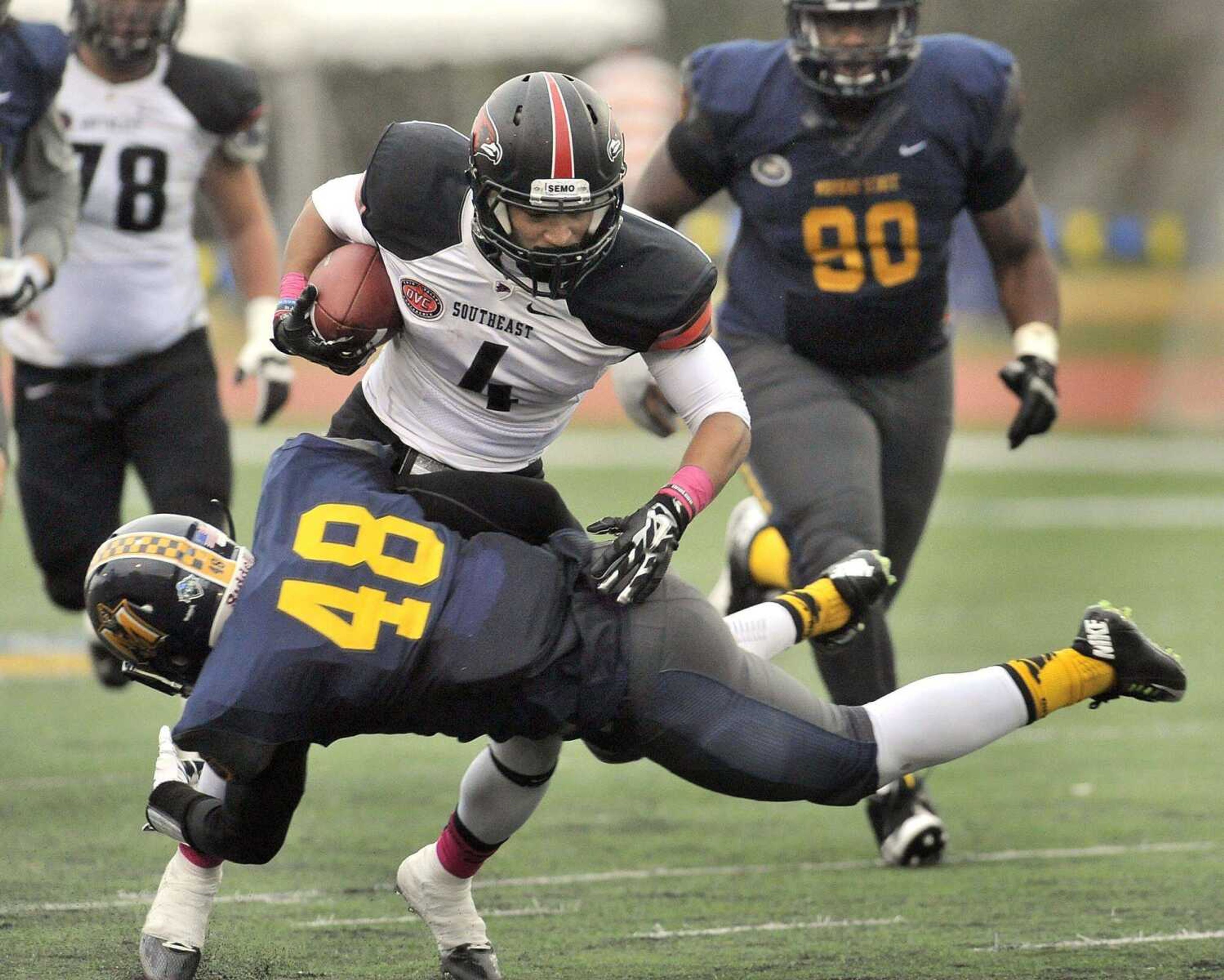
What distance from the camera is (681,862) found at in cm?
470

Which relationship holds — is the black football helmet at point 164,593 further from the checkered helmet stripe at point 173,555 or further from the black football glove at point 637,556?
the black football glove at point 637,556

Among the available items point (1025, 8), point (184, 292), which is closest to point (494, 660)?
point (184, 292)

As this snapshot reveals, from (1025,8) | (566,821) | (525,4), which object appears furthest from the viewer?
(1025,8)

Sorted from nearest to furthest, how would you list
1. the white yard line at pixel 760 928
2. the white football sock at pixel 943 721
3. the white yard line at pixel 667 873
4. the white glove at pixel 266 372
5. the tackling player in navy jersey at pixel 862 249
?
the white football sock at pixel 943 721 < the white yard line at pixel 760 928 < the white yard line at pixel 667 873 < the tackling player in navy jersey at pixel 862 249 < the white glove at pixel 266 372

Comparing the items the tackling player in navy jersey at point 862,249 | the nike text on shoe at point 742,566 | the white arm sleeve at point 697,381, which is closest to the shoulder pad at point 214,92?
the tackling player in navy jersey at point 862,249

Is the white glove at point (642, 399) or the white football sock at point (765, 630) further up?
the white football sock at point (765, 630)

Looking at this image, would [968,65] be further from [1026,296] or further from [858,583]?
[858,583]

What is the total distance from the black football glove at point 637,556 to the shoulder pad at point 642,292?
1.08ft

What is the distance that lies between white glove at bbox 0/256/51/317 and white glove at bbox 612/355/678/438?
56.1 inches

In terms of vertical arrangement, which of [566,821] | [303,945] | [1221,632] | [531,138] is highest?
[531,138]

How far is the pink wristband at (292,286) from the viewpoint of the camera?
3.73 metres

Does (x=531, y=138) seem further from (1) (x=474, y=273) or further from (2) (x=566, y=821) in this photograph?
(2) (x=566, y=821)

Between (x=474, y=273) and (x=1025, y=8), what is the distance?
24535mm

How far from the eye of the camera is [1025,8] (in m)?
26.7
